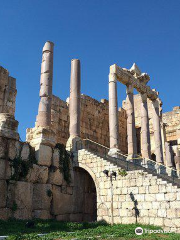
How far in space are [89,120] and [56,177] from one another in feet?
43.8

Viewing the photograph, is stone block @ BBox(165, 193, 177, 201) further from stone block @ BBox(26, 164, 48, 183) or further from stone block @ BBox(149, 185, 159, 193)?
stone block @ BBox(26, 164, 48, 183)

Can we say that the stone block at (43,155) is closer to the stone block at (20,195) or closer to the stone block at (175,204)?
the stone block at (20,195)

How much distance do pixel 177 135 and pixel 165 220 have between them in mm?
22852

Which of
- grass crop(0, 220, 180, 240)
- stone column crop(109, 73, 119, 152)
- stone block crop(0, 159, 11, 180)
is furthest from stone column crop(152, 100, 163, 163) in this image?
stone block crop(0, 159, 11, 180)

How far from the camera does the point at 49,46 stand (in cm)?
2070

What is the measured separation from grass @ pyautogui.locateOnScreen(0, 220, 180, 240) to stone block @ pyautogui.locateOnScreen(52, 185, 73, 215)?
1.88 meters

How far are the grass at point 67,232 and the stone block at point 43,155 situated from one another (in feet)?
10.6

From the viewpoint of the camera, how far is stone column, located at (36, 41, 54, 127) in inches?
743

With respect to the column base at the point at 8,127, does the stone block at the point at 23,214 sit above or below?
below

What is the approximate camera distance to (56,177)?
17.2m

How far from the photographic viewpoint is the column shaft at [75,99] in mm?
21125

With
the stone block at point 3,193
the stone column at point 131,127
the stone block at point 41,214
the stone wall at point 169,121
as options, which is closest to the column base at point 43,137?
the stone block at point 3,193

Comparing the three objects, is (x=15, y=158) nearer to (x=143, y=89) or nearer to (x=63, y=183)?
(x=63, y=183)

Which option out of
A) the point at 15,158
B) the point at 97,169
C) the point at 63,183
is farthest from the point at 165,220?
the point at 15,158
